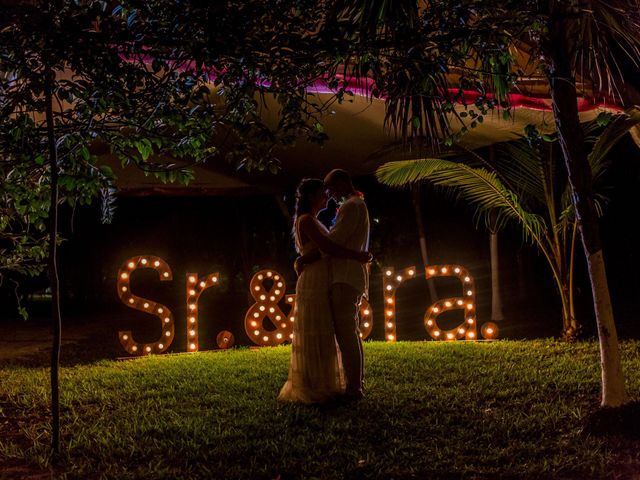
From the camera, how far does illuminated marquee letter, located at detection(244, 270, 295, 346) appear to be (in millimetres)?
9281

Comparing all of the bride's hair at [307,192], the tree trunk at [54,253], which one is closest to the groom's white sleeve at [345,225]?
the bride's hair at [307,192]

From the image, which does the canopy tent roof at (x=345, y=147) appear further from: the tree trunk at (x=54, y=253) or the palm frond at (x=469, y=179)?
the tree trunk at (x=54, y=253)

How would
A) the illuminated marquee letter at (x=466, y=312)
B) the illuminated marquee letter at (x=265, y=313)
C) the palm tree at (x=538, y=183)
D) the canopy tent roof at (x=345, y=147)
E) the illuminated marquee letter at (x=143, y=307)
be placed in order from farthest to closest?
the illuminated marquee letter at (x=466, y=312)
the illuminated marquee letter at (x=265, y=313)
the illuminated marquee letter at (x=143, y=307)
the palm tree at (x=538, y=183)
the canopy tent roof at (x=345, y=147)

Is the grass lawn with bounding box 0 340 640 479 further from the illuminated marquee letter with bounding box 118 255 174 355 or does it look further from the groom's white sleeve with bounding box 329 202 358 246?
the groom's white sleeve with bounding box 329 202 358 246

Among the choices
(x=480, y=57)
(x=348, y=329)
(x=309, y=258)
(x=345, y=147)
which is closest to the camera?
(x=480, y=57)

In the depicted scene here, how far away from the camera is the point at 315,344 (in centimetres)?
562

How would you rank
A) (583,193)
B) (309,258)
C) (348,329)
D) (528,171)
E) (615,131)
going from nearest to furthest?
(583,193) < (348,329) < (309,258) < (615,131) < (528,171)

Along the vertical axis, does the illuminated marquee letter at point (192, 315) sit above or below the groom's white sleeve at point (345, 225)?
below

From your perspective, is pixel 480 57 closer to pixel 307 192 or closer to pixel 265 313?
pixel 307 192

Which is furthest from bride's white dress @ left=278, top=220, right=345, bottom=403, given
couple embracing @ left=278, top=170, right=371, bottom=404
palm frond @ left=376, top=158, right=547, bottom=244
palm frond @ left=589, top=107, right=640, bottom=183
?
palm frond @ left=589, top=107, right=640, bottom=183

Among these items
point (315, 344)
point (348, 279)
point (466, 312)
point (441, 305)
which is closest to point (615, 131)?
point (466, 312)

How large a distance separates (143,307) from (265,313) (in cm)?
164

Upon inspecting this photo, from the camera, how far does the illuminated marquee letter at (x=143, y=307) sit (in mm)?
8930

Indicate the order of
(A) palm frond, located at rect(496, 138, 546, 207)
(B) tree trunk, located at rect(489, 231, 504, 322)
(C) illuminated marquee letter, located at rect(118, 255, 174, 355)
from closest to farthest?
(C) illuminated marquee letter, located at rect(118, 255, 174, 355) < (A) palm frond, located at rect(496, 138, 546, 207) < (B) tree trunk, located at rect(489, 231, 504, 322)
